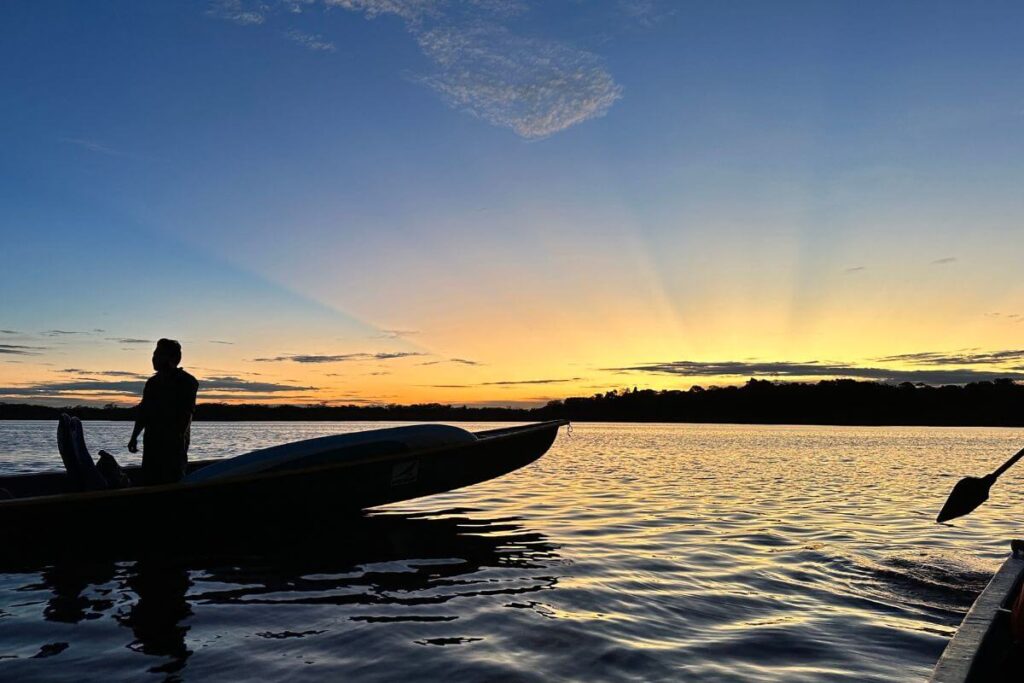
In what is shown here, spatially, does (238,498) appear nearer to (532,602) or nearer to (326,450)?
(326,450)

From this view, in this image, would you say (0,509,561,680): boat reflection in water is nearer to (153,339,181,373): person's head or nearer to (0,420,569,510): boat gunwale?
(0,420,569,510): boat gunwale

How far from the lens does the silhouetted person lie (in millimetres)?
9195

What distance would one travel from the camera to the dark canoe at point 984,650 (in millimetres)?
4020

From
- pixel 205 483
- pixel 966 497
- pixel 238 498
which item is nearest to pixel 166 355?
pixel 205 483

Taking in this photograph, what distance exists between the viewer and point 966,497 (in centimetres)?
783

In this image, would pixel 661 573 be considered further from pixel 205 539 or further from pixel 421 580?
pixel 205 539

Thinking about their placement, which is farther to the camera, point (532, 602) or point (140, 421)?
point (140, 421)

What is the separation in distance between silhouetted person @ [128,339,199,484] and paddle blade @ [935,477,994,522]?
9052 mm

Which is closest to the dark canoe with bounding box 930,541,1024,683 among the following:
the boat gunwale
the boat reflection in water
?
the boat reflection in water

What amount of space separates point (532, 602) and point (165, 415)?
5.42m

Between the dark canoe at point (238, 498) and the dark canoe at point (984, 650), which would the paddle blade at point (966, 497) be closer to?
the dark canoe at point (984, 650)

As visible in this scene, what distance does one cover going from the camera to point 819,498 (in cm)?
1717

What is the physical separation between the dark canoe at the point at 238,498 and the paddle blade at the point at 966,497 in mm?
7404

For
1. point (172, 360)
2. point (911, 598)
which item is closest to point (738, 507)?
point (911, 598)
